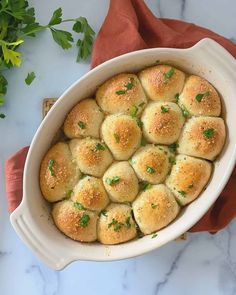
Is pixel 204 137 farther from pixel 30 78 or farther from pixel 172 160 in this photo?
pixel 30 78

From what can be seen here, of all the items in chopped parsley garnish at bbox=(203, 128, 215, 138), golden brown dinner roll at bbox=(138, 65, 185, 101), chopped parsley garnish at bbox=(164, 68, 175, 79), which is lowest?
chopped parsley garnish at bbox=(203, 128, 215, 138)

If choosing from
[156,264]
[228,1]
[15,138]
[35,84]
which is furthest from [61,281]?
[228,1]

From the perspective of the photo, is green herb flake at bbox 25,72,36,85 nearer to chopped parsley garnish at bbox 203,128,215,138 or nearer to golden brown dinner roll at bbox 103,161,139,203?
golden brown dinner roll at bbox 103,161,139,203

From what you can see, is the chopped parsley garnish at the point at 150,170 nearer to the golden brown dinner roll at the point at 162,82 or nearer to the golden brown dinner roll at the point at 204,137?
the golden brown dinner roll at the point at 204,137

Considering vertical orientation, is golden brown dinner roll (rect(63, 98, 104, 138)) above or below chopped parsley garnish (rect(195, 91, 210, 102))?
below

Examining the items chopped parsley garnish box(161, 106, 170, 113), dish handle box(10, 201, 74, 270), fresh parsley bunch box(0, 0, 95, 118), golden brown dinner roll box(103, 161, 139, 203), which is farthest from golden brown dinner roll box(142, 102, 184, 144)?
dish handle box(10, 201, 74, 270)

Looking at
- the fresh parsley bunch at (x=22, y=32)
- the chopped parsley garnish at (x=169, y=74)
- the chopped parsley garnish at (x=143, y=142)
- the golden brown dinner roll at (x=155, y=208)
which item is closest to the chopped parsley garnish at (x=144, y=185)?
the golden brown dinner roll at (x=155, y=208)
